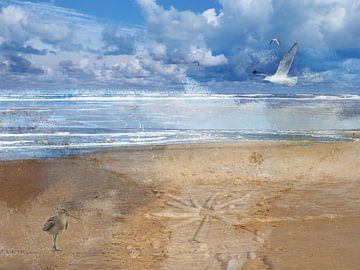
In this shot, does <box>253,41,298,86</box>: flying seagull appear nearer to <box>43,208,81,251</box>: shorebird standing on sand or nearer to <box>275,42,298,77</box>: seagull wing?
<box>275,42,298,77</box>: seagull wing

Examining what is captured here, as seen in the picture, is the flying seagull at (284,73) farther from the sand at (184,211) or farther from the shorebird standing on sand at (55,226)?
the shorebird standing on sand at (55,226)

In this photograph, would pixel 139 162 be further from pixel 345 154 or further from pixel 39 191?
pixel 345 154

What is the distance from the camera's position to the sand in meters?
7.26

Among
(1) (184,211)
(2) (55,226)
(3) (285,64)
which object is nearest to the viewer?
(2) (55,226)

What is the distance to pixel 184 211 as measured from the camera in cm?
966

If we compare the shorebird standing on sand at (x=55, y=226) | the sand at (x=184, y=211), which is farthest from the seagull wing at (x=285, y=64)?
the shorebird standing on sand at (x=55, y=226)

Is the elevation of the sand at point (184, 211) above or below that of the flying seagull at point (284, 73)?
below

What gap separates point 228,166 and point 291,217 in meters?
5.75

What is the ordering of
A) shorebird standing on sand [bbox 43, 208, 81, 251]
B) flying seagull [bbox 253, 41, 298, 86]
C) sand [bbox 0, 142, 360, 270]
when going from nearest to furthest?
sand [bbox 0, 142, 360, 270] → shorebird standing on sand [bbox 43, 208, 81, 251] → flying seagull [bbox 253, 41, 298, 86]

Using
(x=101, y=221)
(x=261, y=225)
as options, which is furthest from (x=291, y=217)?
(x=101, y=221)

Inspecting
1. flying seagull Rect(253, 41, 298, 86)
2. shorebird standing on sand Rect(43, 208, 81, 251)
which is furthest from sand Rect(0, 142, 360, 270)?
flying seagull Rect(253, 41, 298, 86)

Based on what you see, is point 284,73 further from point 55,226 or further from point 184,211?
point 55,226

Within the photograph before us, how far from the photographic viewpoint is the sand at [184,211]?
7258 mm

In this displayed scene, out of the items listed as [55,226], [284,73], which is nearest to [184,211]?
[55,226]
